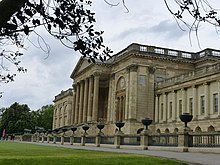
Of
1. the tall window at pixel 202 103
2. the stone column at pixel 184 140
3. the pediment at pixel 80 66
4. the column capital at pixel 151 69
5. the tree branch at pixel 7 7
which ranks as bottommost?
the stone column at pixel 184 140

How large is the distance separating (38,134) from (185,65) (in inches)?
1228

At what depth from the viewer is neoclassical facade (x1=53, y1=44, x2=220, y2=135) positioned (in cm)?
5509

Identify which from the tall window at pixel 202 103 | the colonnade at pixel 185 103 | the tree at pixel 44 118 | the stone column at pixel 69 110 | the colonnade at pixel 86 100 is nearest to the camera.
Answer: the colonnade at pixel 185 103

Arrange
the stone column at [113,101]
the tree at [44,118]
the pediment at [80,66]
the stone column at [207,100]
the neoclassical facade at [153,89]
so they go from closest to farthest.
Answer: the stone column at [207,100], the neoclassical facade at [153,89], the stone column at [113,101], the pediment at [80,66], the tree at [44,118]

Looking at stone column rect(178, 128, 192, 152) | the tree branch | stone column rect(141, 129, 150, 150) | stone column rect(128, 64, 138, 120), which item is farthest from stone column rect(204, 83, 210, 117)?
the tree branch

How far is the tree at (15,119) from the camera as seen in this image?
117188mm

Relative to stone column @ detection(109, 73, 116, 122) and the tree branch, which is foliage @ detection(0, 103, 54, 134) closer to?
stone column @ detection(109, 73, 116, 122)

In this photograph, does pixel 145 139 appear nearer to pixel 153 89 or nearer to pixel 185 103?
pixel 185 103

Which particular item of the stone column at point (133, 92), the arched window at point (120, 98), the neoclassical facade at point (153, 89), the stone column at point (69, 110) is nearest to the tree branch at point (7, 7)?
the neoclassical facade at point (153, 89)

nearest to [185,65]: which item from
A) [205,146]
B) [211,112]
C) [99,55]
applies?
[211,112]

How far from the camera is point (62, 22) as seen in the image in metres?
7.21

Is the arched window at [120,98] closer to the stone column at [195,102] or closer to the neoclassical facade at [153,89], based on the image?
the neoclassical facade at [153,89]

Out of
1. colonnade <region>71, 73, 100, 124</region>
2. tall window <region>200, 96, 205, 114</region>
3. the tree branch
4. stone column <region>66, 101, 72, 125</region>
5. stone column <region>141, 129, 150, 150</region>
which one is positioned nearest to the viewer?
the tree branch

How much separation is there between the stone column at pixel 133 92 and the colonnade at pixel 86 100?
1116 centimetres
